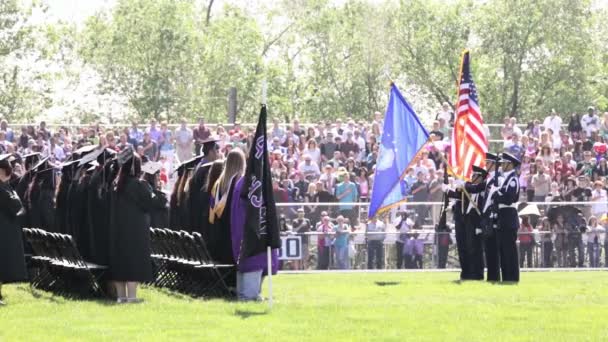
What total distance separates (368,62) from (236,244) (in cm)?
5307

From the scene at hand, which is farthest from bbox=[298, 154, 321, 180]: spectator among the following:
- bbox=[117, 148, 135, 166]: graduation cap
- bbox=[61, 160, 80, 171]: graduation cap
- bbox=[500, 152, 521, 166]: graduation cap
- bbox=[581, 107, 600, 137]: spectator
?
bbox=[117, 148, 135, 166]: graduation cap

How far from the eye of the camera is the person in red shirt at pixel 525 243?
101ft

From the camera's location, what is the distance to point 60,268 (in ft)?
72.2

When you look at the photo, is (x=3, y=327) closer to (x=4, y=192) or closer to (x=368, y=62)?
(x=4, y=192)

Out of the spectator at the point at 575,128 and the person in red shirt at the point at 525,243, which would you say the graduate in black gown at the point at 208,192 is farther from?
the spectator at the point at 575,128

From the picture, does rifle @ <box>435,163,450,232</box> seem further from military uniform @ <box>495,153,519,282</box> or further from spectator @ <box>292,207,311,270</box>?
spectator @ <box>292,207,311,270</box>

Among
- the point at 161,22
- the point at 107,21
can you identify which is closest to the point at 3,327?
the point at 161,22

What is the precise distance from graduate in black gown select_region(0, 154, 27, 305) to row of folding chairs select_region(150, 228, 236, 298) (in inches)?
96.6

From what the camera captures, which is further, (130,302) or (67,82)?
(67,82)

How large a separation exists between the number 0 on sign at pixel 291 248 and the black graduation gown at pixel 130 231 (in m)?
9.08

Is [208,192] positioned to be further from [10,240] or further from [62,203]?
[10,240]

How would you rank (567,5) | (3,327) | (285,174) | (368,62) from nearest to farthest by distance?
(3,327), (285,174), (567,5), (368,62)

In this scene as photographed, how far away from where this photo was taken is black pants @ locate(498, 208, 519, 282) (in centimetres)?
2541

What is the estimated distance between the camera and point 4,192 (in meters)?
20.2
